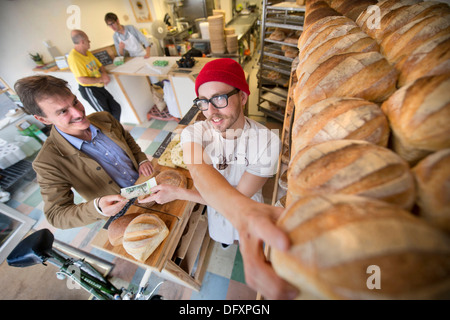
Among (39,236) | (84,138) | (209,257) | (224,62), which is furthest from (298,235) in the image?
(209,257)

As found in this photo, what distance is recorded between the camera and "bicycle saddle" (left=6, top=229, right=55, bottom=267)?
45.7 inches

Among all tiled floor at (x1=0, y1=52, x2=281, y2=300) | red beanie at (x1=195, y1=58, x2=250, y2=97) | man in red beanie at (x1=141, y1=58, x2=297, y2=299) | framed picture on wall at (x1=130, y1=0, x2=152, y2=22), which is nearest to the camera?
man in red beanie at (x1=141, y1=58, x2=297, y2=299)

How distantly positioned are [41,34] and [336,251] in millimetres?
6600

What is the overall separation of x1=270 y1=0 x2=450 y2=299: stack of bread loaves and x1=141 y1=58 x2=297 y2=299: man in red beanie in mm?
49

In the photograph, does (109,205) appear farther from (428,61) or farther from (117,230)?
(428,61)

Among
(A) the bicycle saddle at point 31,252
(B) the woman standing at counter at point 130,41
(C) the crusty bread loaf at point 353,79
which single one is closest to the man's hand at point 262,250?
(C) the crusty bread loaf at point 353,79

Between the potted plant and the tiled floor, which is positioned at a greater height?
the potted plant

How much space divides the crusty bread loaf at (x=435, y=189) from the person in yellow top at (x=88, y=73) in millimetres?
4294

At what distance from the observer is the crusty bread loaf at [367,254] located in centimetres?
26

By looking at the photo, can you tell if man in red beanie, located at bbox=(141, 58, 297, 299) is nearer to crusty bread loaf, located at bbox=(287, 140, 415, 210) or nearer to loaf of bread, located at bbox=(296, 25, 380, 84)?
crusty bread loaf, located at bbox=(287, 140, 415, 210)

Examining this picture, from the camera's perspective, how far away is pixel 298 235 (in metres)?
0.32

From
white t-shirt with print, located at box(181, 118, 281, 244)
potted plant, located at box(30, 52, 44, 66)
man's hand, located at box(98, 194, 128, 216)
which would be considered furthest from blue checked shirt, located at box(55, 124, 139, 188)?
potted plant, located at box(30, 52, 44, 66)

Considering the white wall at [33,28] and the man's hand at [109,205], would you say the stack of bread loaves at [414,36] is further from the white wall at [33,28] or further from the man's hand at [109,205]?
the white wall at [33,28]
